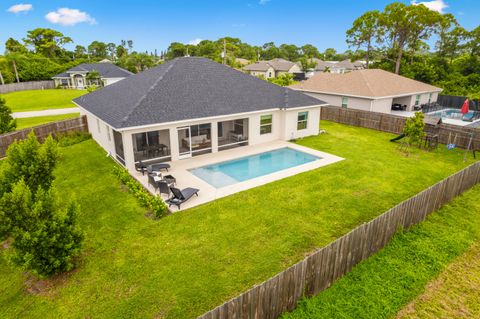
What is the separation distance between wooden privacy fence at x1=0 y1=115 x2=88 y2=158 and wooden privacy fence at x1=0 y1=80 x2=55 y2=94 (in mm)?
45110

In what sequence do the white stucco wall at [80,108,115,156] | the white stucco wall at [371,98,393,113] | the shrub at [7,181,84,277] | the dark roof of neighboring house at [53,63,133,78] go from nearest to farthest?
the shrub at [7,181,84,277], the white stucco wall at [80,108,115,156], the white stucco wall at [371,98,393,113], the dark roof of neighboring house at [53,63,133,78]

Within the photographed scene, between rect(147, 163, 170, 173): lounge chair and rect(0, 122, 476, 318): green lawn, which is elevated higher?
rect(147, 163, 170, 173): lounge chair

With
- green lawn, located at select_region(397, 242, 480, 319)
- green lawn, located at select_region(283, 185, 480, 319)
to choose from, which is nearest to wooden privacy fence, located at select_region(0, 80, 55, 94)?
green lawn, located at select_region(283, 185, 480, 319)

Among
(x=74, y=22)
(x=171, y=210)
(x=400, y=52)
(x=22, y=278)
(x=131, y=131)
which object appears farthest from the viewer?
(x=74, y=22)

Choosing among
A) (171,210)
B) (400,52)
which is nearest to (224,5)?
(400,52)

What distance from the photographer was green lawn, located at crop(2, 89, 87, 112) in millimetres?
42013

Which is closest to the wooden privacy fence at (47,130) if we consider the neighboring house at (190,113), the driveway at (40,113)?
the neighboring house at (190,113)

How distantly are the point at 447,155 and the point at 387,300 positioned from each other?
51.9ft

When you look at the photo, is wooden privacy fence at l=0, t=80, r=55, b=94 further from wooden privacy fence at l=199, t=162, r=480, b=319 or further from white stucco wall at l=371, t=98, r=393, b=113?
wooden privacy fence at l=199, t=162, r=480, b=319

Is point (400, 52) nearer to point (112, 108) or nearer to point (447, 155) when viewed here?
point (447, 155)

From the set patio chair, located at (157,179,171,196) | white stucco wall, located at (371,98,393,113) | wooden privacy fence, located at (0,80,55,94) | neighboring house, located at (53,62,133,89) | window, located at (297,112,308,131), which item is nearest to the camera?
patio chair, located at (157,179,171,196)

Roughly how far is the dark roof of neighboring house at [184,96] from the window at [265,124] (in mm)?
826

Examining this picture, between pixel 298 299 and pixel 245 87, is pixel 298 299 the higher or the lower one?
the lower one

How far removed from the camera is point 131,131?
15.9 metres
